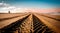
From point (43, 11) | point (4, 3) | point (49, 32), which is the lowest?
point (49, 32)

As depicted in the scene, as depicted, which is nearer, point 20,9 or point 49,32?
point 49,32

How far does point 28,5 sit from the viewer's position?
4.33 metres

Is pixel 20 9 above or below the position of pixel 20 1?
below

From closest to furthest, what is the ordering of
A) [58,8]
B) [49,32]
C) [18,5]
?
[49,32]
[58,8]
[18,5]

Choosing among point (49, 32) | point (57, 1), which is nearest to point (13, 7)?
point (57, 1)

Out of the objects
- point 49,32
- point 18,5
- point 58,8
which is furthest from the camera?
point 18,5

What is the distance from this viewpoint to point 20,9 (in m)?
4.35

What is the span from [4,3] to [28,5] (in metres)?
0.85

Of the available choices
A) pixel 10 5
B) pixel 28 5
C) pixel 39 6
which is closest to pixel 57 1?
pixel 39 6

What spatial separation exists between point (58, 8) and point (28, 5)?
1.06 m

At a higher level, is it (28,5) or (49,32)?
(28,5)

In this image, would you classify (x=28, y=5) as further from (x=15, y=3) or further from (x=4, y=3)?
(x=4, y=3)

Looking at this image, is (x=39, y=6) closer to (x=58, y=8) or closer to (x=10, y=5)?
(x=58, y=8)

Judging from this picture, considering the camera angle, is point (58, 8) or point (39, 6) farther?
point (39, 6)
